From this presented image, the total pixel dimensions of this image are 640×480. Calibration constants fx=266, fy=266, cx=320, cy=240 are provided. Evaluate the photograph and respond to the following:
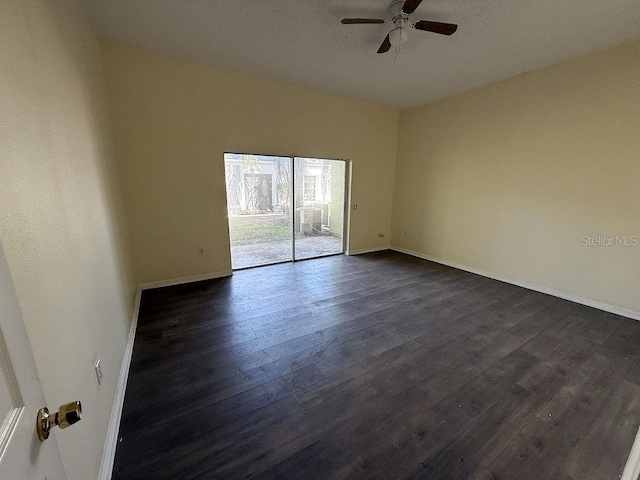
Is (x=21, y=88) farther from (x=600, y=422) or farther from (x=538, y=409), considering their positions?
(x=600, y=422)

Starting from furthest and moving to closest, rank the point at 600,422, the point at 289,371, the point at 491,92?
the point at 491,92 → the point at 289,371 → the point at 600,422

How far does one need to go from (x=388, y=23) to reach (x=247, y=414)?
11.1 feet

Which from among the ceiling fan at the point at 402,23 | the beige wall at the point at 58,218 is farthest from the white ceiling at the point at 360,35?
the beige wall at the point at 58,218

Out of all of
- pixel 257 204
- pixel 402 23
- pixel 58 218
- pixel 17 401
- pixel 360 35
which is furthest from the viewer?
pixel 257 204

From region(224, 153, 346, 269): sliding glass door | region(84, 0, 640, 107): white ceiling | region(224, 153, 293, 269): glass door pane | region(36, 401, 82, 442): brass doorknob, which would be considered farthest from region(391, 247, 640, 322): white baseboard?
region(36, 401, 82, 442): brass doorknob

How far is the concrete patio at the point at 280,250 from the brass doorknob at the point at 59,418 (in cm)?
382

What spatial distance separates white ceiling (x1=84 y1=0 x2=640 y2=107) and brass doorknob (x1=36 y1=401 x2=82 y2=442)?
285cm

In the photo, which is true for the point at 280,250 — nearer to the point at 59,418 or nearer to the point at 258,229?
the point at 258,229

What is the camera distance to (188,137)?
3.47m

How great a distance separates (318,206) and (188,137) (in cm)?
274

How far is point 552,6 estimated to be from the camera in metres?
2.20

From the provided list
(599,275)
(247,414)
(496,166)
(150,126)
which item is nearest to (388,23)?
(496,166)

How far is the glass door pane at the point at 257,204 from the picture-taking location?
415cm

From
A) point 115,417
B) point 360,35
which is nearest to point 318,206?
point 360,35
